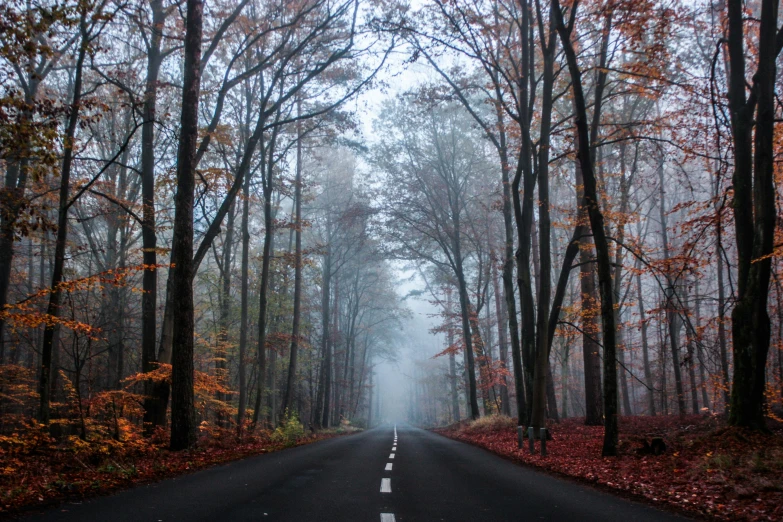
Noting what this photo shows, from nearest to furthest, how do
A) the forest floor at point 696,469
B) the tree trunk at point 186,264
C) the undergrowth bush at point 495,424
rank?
1. the forest floor at point 696,469
2. the tree trunk at point 186,264
3. the undergrowth bush at point 495,424

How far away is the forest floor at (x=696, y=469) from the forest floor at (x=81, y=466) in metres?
6.93

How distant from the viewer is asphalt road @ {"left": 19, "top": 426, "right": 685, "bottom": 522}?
17.0 ft

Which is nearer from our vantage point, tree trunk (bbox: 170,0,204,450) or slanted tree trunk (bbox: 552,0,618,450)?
slanted tree trunk (bbox: 552,0,618,450)

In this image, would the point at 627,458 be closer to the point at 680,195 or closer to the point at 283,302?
the point at 283,302

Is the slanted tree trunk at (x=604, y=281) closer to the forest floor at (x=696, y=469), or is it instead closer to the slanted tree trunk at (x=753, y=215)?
the forest floor at (x=696, y=469)

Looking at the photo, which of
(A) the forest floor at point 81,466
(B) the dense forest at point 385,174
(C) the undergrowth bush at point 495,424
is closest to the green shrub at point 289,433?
(B) the dense forest at point 385,174

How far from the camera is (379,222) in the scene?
25109mm

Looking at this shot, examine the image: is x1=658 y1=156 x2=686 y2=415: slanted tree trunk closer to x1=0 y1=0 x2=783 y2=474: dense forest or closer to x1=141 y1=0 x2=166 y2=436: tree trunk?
Answer: x1=0 y1=0 x2=783 y2=474: dense forest

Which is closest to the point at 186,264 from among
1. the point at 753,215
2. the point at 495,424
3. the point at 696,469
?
the point at 696,469

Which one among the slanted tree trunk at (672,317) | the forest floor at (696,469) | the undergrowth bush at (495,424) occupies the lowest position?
the undergrowth bush at (495,424)

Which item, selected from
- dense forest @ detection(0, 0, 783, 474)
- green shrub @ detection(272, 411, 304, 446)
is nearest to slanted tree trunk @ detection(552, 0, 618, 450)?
dense forest @ detection(0, 0, 783, 474)

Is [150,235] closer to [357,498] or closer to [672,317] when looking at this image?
[357,498]

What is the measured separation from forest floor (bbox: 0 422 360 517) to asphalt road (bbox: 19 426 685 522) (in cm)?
48

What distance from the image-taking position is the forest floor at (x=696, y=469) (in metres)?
5.94
